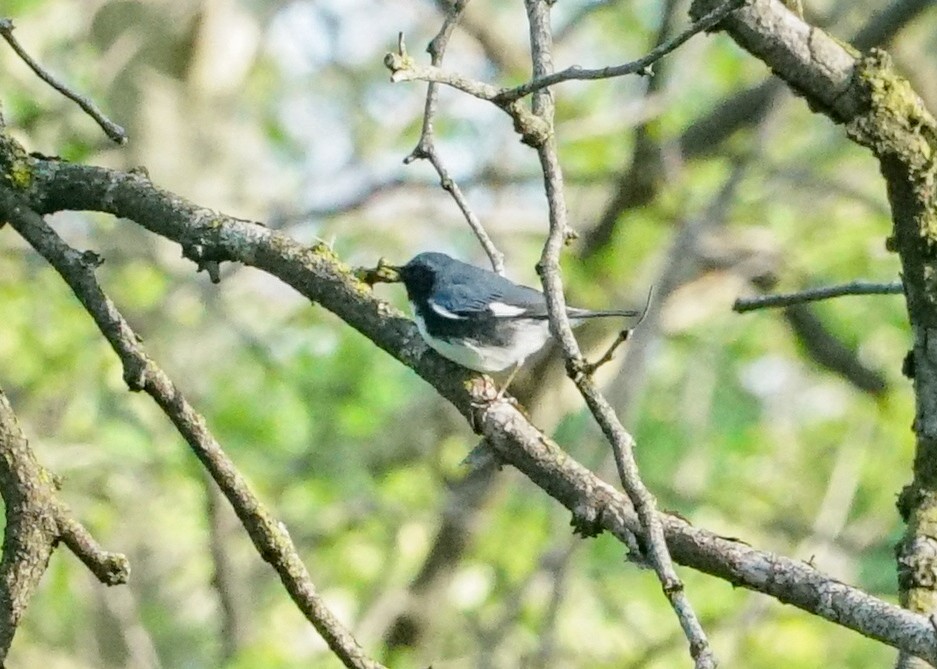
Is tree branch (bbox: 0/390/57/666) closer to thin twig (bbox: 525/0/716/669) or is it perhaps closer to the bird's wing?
thin twig (bbox: 525/0/716/669)

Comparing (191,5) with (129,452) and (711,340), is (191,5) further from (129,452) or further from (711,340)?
(711,340)

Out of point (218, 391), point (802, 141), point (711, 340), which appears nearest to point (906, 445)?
point (711, 340)

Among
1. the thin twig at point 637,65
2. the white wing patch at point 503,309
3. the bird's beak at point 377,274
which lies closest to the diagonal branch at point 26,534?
the bird's beak at point 377,274

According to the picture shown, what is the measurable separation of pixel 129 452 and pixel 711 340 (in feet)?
13.9

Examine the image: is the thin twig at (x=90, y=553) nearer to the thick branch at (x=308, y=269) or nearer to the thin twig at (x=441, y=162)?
the thick branch at (x=308, y=269)

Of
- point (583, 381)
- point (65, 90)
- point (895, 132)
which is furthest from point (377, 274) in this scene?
point (895, 132)

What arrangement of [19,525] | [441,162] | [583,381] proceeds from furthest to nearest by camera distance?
[441,162], [19,525], [583,381]

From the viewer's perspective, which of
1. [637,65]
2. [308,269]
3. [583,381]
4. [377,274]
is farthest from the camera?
[377,274]

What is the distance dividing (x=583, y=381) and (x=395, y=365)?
29.7 ft

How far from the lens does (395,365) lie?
11.1 m

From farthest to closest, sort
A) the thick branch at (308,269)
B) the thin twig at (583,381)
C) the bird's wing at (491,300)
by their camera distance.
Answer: the bird's wing at (491,300), the thick branch at (308,269), the thin twig at (583,381)

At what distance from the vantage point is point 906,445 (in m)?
9.56

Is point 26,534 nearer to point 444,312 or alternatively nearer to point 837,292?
point 837,292

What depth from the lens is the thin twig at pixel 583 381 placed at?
6.08 ft
